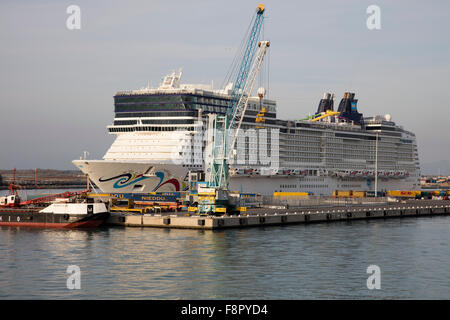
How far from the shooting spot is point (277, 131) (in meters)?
105

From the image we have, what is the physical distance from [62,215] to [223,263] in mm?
28128

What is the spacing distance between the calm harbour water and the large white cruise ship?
1590 centimetres

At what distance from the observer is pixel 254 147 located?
329ft

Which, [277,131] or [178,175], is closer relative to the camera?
[178,175]

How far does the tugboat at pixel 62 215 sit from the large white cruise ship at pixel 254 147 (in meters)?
8.17

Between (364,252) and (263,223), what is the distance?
18.9 meters
